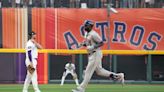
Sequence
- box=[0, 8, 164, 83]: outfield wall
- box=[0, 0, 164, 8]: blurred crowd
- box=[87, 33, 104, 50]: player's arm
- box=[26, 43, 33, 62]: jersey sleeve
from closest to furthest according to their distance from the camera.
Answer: box=[87, 33, 104, 50]: player's arm < box=[26, 43, 33, 62]: jersey sleeve < box=[0, 8, 164, 83]: outfield wall < box=[0, 0, 164, 8]: blurred crowd

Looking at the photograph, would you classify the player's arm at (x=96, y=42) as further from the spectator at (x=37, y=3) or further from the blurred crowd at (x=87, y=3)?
the spectator at (x=37, y=3)

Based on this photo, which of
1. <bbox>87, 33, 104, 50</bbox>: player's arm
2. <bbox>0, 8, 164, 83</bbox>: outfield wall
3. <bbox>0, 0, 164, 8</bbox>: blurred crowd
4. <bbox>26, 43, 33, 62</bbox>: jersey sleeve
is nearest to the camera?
<bbox>87, 33, 104, 50</bbox>: player's arm

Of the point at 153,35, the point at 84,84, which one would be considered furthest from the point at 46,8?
the point at 84,84

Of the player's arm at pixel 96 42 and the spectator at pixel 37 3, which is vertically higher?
the spectator at pixel 37 3

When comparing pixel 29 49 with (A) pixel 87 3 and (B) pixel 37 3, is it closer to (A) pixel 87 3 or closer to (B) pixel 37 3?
(B) pixel 37 3

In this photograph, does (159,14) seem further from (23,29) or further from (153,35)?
(23,29)

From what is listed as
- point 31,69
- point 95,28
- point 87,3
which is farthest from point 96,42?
point 87,3

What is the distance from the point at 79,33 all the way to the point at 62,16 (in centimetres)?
120

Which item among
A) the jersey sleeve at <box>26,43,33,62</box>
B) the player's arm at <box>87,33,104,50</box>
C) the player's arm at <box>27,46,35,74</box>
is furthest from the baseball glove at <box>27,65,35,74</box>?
the player's arm at <box>87,33,104,50</box>

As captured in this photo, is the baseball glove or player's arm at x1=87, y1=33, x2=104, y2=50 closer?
player's arm at x1=87, y1=33, x2=104, y2=50

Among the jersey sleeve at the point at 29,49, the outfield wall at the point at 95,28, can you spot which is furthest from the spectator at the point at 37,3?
the jersey sleeve at the point at 29,49

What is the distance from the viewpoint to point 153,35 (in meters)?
27.0

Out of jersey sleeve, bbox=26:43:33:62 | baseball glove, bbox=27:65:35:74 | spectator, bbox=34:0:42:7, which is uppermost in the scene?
spectator, bbox=34:0:42:7

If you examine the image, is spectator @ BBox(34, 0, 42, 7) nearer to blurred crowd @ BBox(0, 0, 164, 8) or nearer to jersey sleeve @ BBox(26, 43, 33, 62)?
blurred crowd @ BBox(0, 0, 164, 8)
